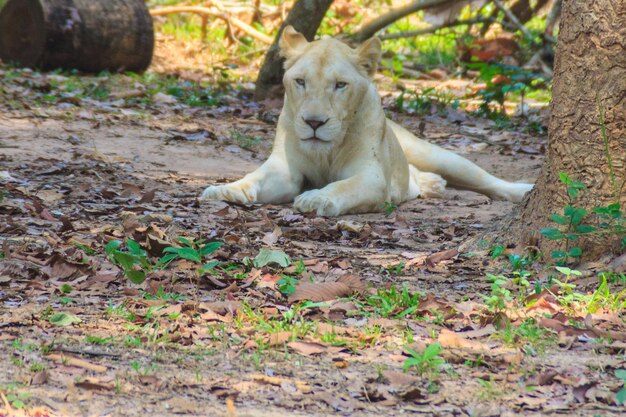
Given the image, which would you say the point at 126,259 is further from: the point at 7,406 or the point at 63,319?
the point at 7,406

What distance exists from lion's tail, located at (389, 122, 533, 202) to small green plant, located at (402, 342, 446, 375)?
4.12m

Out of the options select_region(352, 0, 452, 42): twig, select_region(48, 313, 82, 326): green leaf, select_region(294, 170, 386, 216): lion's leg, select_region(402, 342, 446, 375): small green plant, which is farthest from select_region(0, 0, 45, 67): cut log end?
select_region(402, 342, 446, 375): small green plant

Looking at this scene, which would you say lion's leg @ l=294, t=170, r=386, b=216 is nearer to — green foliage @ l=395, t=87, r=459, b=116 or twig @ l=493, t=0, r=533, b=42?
green foliage @ l=395, t=87, r=459, b=116

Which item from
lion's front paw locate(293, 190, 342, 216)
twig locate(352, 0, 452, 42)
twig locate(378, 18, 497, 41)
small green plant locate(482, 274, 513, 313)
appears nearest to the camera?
small green plant locate(482, 274, 513, 313)

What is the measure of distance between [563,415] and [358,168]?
12.0ft

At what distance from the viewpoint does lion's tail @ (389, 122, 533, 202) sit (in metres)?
6.88

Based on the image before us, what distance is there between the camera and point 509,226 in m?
4.26

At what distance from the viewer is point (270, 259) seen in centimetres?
384

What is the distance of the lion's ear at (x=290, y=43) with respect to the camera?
20.3 feet

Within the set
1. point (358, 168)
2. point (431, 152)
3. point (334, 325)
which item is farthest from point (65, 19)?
point (334, 325)

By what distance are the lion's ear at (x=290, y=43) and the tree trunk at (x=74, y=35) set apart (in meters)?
5.61

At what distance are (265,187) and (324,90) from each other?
0.72 meters

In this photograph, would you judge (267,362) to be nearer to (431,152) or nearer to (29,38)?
(431,152)

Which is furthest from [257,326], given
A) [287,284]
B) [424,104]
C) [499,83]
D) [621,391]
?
[499,83]
